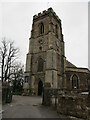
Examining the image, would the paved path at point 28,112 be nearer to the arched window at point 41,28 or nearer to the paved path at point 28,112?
the paved path at point 28,112

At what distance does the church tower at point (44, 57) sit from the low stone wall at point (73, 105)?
47.8 ft

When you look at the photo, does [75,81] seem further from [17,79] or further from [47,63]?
[17,79]

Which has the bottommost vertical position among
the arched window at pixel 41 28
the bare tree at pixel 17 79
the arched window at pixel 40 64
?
the bare tree at pixel 17 79

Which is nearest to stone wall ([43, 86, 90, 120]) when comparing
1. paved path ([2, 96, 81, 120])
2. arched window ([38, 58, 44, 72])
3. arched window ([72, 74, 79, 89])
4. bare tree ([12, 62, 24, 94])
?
paved path ([2, 96, 81, 120])

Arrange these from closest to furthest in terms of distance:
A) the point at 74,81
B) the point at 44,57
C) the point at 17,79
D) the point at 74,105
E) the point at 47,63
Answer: the point at 74,105 → the point at 47,63 → the point at 44,57 → the point at 74,81 → the point at 17,79

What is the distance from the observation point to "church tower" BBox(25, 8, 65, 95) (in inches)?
1001

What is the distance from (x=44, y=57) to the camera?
90.5 ft

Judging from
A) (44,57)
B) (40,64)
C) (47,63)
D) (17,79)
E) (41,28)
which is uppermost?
(41,28)

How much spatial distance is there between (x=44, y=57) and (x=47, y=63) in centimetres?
236

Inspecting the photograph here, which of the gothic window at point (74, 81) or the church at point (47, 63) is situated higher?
the church at point (47, 63)

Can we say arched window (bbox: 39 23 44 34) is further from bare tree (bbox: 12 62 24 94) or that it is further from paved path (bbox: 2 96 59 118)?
paved path (bbox: 2 96 59 118)

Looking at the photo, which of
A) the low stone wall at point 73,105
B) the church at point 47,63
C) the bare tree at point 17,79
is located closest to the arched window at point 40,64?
the church at point 47,63

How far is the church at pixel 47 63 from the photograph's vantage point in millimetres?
25969

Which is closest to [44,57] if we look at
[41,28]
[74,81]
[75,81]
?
[41,28]
